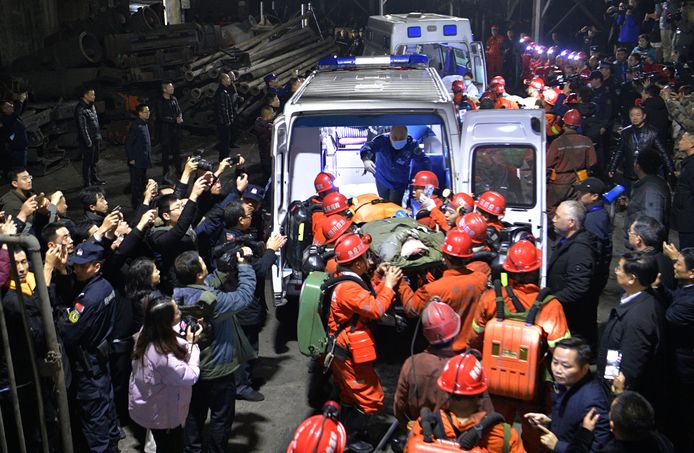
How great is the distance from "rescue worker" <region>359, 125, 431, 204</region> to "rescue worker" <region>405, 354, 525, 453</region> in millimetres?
4662

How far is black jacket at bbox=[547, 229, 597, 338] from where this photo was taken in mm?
5848

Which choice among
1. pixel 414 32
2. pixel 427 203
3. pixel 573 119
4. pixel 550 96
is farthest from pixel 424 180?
pixel 414 32

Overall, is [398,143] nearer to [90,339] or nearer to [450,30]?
[90,339]

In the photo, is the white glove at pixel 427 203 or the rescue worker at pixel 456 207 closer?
the rescue worker at pixel 456 207

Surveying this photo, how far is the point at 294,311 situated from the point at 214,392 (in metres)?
3.08

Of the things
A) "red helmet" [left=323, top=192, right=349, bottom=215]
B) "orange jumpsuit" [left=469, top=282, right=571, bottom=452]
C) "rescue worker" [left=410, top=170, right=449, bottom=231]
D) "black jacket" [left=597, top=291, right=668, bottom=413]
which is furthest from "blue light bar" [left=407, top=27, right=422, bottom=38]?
"black jacket" [left=597, top=291, right=668, bottom=413]

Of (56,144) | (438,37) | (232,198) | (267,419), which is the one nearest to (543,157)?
(232,198)

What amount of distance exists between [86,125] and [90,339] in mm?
8500

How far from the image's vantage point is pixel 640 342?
449cm

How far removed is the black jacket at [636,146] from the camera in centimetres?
884

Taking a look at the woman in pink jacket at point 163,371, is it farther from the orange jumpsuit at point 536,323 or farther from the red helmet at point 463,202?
the red helmet at point 463,202

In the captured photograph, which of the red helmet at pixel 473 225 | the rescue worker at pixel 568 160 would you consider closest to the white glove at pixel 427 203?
the red helmet at pixel 473 225

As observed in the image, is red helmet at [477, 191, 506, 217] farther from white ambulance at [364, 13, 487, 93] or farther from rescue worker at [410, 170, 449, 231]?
white ambulance at [364, 13, 487, 93]

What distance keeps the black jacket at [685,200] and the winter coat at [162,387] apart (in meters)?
5.84
